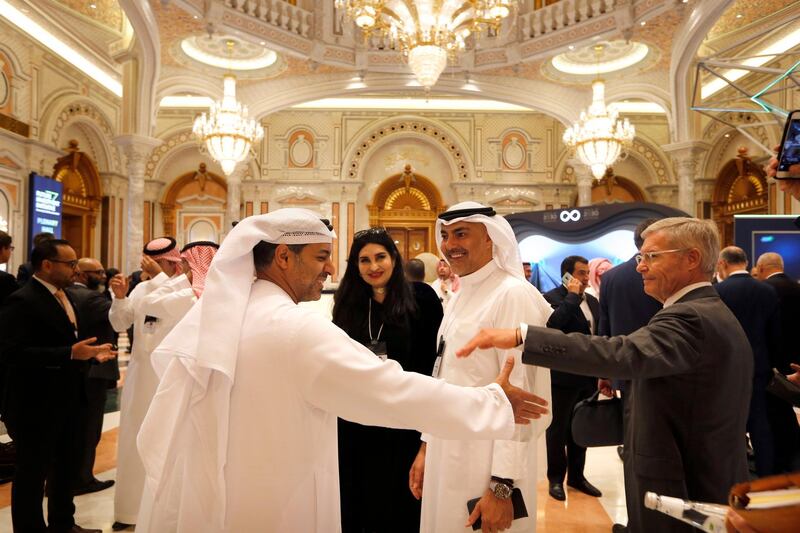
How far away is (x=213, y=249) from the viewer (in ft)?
10.9

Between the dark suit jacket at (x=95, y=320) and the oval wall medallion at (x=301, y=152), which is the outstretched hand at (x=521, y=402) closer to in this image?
the dark suit jacket at (x=95, y=320)

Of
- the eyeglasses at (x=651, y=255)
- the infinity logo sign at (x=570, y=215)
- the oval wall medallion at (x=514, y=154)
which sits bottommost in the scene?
the eyeglasses at (x=651, y=255)

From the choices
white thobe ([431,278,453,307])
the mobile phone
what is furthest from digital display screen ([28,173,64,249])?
the mobile phone

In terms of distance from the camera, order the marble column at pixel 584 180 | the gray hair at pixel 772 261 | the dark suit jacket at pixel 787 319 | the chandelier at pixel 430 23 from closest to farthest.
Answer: the dark suit jacket at pixel 787 319 → the gray hair at pixel 772 261 → the chandelier at pixel 430 23 → the marble column at pixel 584 180

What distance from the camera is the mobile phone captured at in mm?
1882

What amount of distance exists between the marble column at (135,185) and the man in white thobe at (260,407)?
8970mm

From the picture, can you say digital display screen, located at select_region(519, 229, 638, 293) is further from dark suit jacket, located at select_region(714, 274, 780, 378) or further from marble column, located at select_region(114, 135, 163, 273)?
marble column, located at select_region(114, 135, 163, 273)

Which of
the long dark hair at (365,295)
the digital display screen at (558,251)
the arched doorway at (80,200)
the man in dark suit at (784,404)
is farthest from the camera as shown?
the arched doorway at (80,200)

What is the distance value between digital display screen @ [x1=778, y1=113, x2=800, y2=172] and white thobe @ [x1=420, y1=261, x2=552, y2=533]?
3.01ft

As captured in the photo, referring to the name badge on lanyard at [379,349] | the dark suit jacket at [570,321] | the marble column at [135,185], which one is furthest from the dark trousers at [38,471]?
the marble column at [135,185]

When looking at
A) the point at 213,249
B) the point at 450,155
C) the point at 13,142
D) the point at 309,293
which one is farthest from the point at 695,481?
the point at 450,155

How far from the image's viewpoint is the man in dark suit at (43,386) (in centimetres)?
283

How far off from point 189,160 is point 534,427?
14.0 meters

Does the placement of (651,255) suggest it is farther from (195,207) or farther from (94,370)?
(195,207)
